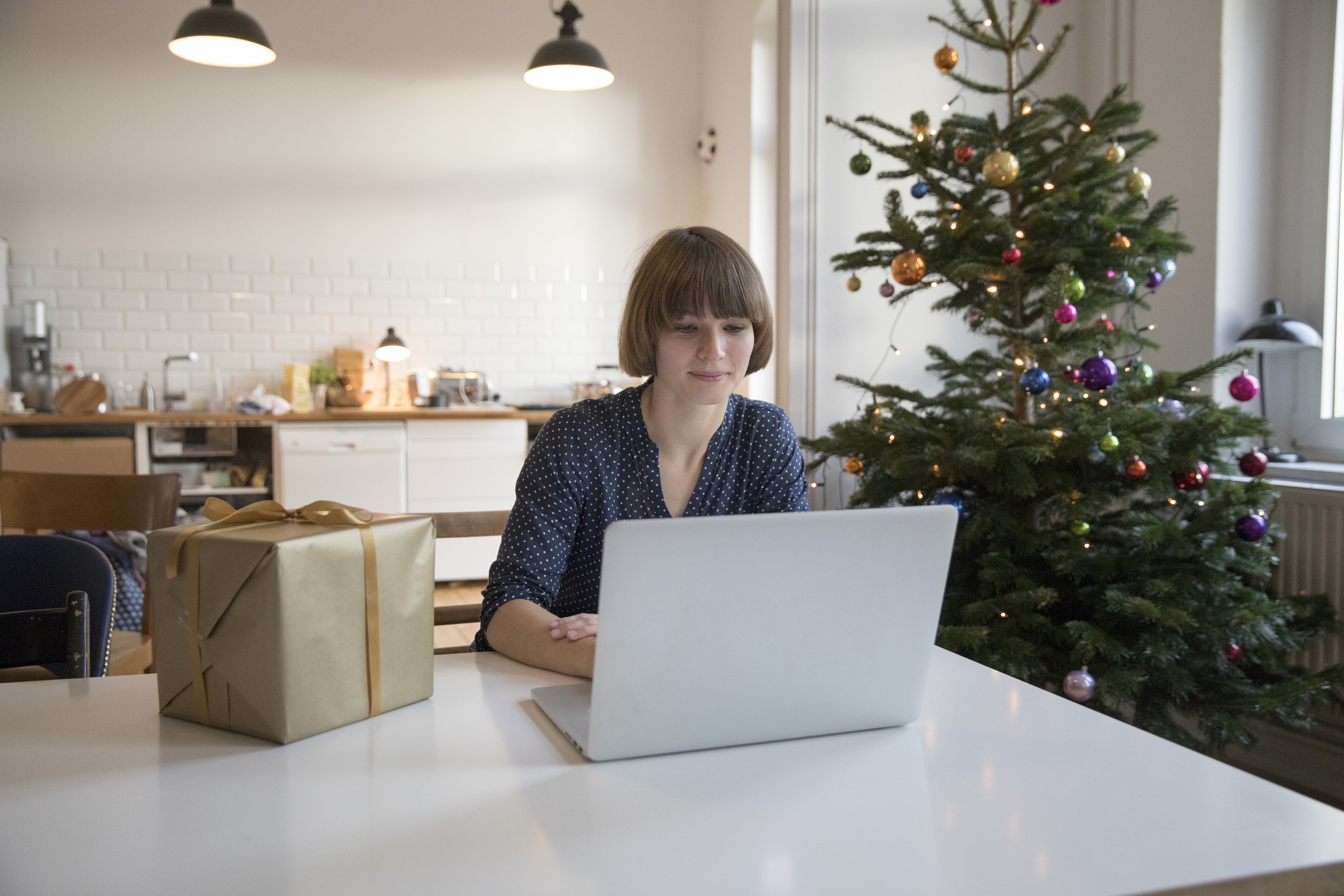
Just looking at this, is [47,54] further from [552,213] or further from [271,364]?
[552,213]

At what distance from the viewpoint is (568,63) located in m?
3.78

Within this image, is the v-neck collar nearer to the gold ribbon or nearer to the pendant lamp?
the gold ribbon

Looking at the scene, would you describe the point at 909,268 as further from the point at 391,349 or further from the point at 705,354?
the point at 391,349

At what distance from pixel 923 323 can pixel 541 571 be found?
3.03m

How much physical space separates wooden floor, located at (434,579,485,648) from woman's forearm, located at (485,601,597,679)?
2.58 meters

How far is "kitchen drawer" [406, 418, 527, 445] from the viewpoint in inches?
175

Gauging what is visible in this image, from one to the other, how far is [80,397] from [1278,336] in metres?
4.69

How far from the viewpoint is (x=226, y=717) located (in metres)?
0.89

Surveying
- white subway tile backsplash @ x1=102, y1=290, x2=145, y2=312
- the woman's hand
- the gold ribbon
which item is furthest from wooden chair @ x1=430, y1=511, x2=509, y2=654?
white subway tile backsplash @ x1=102, y1=290, x2=145, y2=312

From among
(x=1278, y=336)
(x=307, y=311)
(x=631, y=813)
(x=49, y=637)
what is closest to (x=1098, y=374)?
(x=1278, y=336)

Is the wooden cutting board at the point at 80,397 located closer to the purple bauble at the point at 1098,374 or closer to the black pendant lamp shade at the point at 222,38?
the black pendant lamp shade at the point at 222,38

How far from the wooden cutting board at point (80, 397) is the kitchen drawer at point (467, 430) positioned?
4.69 feet

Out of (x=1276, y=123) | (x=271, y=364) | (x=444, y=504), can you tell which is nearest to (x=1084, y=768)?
(x=1276, y=123)

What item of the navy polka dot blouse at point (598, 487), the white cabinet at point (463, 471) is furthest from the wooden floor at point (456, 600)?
the navy polka dot blouse at point (598, 487)
